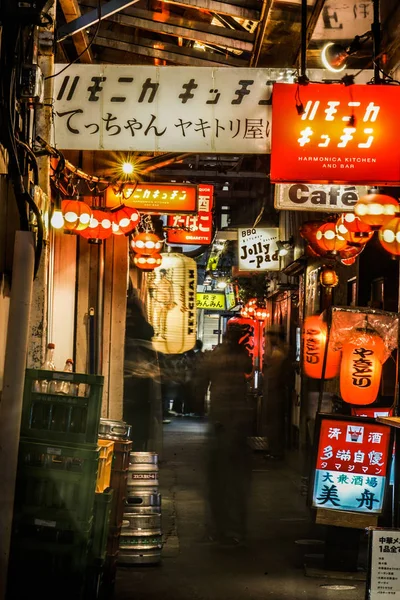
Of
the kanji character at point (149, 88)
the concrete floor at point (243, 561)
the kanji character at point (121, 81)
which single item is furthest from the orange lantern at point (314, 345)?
the kanji character at point (121, 81)

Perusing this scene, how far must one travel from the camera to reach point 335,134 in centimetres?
907

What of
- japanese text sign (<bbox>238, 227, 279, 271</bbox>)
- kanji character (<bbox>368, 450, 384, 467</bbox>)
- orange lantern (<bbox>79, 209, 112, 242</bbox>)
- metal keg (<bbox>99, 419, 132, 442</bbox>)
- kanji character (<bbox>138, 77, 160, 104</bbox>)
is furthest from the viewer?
japanese text sign (<bbox>238, 227, 279, 271</bbox>)

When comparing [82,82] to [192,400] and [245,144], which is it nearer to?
[245,144]

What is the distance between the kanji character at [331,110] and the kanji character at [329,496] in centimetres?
468

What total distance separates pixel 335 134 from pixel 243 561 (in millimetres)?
5787

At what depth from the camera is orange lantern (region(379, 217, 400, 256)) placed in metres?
9.45

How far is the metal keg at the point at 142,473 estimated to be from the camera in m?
10.0

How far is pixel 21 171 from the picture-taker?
7809 mm

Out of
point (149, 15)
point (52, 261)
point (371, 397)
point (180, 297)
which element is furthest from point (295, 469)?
point (149, 15)

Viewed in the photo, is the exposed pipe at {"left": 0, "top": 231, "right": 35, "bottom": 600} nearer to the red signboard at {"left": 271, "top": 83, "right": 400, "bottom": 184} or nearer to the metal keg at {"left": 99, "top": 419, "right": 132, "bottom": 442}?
the metal keg at {"left": 99, "top": 419, "right": 132, "bottom": 442}

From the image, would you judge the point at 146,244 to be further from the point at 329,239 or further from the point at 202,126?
the point at 202,126

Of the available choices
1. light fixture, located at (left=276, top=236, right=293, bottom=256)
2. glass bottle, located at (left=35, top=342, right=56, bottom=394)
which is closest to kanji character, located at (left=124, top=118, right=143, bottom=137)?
glass bottle, located at (left=35, top=342, right=56, bottom=394)

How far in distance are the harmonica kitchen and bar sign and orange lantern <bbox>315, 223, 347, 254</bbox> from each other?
3.59m

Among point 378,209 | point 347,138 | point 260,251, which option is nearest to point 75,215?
point 347,138
